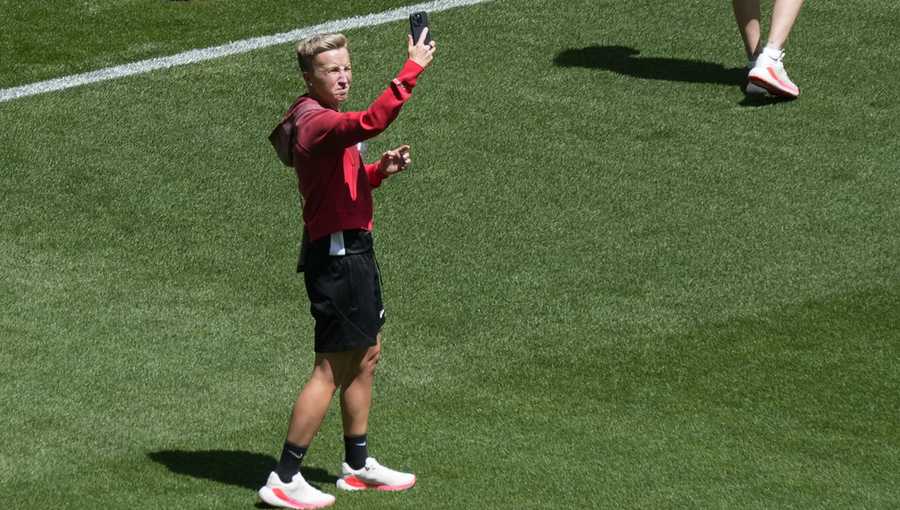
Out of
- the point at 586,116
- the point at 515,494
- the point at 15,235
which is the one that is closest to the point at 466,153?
the point at 586,116

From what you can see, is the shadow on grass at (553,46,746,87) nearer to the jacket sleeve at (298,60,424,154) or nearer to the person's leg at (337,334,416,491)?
the person's leg at (337,334,416,491)

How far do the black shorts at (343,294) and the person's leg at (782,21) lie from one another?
5.13m

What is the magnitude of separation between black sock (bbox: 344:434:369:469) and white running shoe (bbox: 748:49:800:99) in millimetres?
5039

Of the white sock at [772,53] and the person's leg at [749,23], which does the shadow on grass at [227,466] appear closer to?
the white sock at [772,53]

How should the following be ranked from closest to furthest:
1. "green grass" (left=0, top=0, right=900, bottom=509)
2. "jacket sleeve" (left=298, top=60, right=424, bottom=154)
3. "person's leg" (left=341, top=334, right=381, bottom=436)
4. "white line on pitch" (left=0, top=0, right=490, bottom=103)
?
"jacket sleeve" (left=298, top=60, right=424, bottom=154) < "person's leg" (left=341, top=334, right=381, bottom=436) < "green grass" (left=0, top=0, right=900, bottom=509) < "white line on pitch" (left=0, top=0, right=490, bottom=103)

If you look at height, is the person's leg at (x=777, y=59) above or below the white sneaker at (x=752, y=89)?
above

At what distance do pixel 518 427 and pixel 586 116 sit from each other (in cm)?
397

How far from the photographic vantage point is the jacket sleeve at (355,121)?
5.93m

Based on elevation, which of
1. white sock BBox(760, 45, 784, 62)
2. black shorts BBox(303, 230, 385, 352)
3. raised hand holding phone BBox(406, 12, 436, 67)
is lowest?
white sock BBox(760, 45, 784, 62)

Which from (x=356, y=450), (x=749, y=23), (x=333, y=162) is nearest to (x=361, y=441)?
(x=356, y=450)

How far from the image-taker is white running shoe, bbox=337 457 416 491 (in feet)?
21.6

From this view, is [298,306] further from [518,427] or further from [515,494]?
[515,494]

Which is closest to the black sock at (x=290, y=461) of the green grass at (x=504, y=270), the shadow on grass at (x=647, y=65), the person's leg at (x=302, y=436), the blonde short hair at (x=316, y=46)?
the person's leg at (x=302, y=436)

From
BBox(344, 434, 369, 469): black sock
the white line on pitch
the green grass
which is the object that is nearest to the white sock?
the green grass
